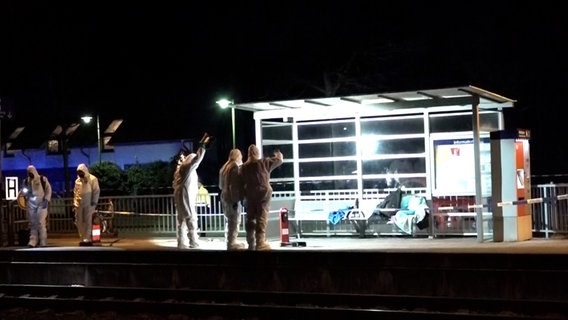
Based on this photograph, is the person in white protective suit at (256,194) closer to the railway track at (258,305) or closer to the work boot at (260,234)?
the work boot at (260,234)

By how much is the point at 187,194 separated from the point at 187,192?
0.14 feet

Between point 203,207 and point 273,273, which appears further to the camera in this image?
point 203,207

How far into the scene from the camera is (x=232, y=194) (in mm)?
15109

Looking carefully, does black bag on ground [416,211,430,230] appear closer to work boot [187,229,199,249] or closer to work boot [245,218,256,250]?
work boot [245,218,256,250]

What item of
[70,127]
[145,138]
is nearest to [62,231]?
[145,138]

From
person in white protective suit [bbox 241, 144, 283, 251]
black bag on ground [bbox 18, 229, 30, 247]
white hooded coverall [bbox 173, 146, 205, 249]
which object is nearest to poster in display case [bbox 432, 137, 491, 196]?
person in white protective suit [bbox 241, 144, 283, 251]

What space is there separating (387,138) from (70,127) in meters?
45.4

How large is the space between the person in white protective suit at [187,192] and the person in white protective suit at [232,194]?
0.97 meters

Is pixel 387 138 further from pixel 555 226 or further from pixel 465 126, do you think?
pixel 555 226

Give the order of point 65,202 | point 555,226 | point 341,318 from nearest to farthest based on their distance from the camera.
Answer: point 341,318
point 555,226
point 65,202

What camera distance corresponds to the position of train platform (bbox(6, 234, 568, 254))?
13805mm

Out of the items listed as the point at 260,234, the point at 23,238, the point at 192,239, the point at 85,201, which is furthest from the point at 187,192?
the point at 23,238

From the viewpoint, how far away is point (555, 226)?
16.5 meters

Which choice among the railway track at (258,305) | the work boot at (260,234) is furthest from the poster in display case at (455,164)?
the railway track at (258,305)
